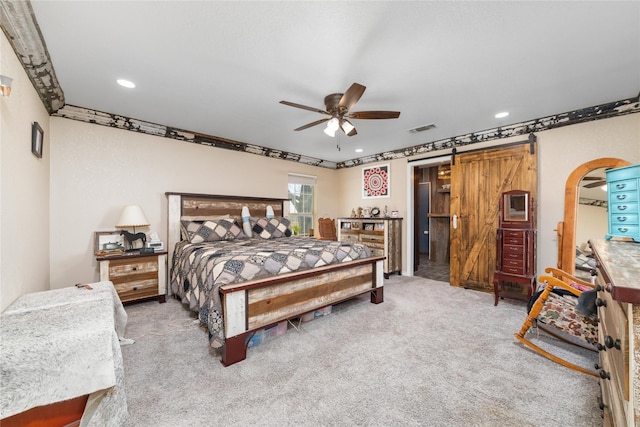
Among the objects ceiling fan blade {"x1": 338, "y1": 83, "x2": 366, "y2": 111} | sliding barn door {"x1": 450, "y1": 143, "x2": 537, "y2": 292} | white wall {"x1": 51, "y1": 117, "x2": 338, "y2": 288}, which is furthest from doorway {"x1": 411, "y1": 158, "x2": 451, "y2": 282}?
white wall {"x1": 51, "y1": 117, "x2": 338, "y2": 288}

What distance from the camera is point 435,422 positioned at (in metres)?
1.47

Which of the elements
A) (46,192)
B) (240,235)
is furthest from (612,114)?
(46,192)

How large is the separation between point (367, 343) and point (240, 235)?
8.65 feet

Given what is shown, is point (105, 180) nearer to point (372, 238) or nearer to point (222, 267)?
point (222, 267)

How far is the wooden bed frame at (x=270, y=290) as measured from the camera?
6.82ft

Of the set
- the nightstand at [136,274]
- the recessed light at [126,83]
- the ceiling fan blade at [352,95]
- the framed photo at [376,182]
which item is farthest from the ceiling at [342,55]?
the framed photo at [376,182]

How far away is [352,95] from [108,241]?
11.7 feet

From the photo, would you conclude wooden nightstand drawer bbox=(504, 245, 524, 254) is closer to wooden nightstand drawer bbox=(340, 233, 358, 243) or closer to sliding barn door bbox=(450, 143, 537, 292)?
sliding barn door bbox=(450, 143, 537, 292)

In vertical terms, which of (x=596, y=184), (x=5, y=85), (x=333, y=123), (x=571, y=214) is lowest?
(x=571, y=214)

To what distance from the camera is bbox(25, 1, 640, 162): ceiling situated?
1652mm

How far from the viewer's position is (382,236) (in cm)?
495

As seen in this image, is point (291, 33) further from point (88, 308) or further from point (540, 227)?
point (540, 227)

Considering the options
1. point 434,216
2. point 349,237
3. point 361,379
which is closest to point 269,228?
point 349,237

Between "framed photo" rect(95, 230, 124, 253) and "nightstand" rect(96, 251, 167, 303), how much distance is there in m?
0.21
